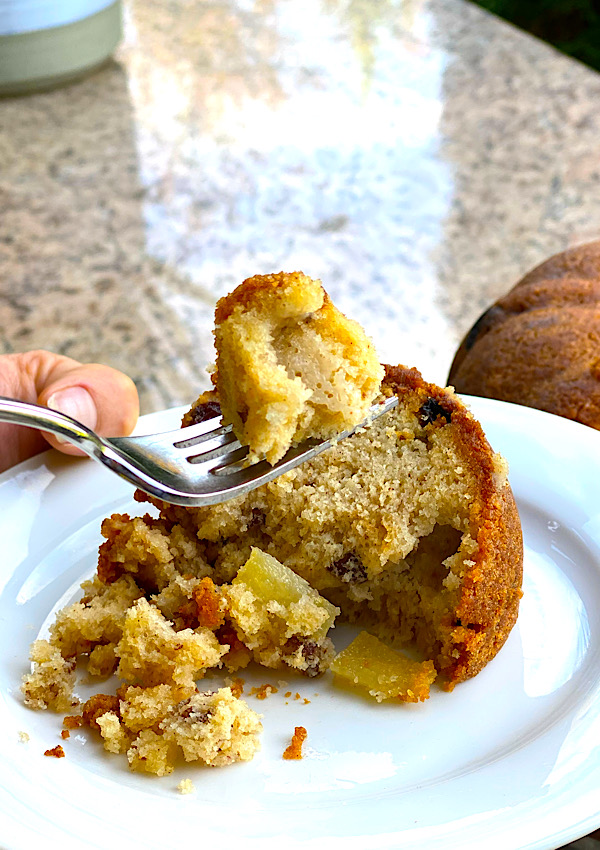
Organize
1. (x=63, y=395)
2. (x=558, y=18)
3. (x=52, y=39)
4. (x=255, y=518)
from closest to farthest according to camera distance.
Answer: (x=255, y=518), (x=63, y=395), (x=52, y=39), (x=558, y=18)

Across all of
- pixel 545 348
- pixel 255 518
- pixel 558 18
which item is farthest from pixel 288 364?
pixel 558 18

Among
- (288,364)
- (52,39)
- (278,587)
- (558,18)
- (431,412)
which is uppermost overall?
(288,364)

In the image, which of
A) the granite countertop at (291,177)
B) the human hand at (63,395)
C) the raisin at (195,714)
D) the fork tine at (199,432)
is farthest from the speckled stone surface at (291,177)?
the raisin at (195,714)

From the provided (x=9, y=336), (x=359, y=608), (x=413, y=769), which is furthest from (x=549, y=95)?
(x=413, y=769)

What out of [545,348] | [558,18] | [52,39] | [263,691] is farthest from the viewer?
[558,18]

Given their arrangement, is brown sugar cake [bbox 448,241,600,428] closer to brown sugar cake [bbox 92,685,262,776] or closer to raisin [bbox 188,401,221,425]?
raisin [bbox 188,401,221,425]

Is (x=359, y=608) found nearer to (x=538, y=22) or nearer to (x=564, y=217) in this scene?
(x=564, y=217)

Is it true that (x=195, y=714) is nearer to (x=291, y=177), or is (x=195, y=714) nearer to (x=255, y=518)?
(x=255, y=518)
